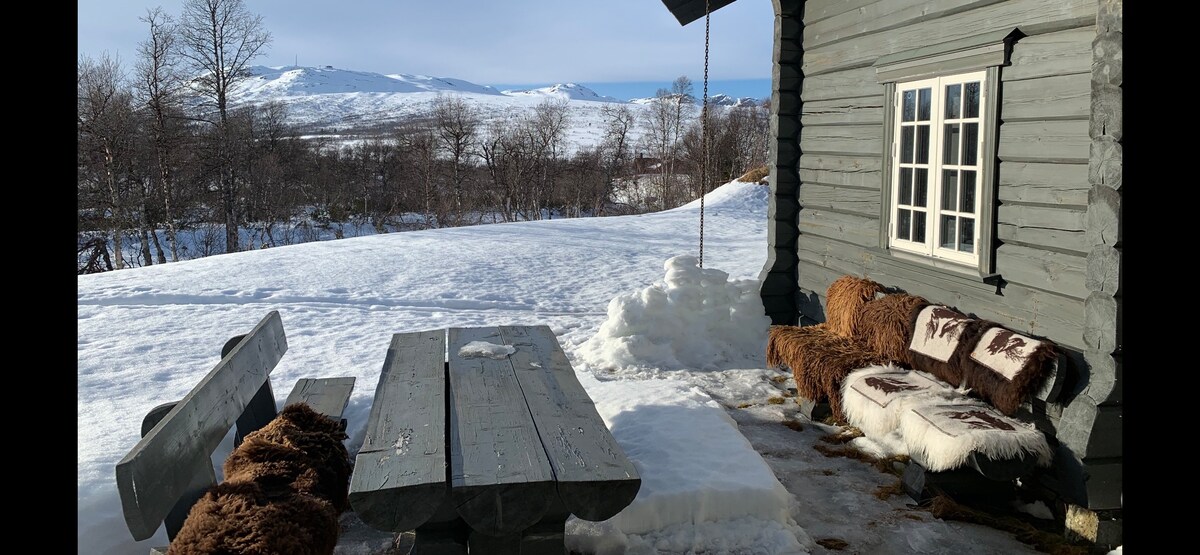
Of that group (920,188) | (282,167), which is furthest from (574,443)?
(282,167)

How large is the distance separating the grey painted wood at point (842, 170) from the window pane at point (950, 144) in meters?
0.73

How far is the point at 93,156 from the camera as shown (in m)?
23.3

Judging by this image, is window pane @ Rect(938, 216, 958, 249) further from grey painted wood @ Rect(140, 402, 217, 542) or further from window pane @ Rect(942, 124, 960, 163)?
grey painted wood @ Rect(140, 402, 217, 542)

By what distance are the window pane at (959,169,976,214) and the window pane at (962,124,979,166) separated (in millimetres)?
63

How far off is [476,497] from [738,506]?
4.82ft

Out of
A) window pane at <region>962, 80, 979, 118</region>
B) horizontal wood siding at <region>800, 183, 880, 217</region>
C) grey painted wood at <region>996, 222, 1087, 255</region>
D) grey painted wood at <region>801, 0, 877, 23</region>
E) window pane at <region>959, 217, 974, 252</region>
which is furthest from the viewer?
grey painted wood at <region>801, 0, 877, 23</region>

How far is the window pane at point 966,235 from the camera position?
4.79 meters

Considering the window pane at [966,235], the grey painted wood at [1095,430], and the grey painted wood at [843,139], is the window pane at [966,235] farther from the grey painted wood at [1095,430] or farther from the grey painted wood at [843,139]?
the grey painted wood at [1095,430]

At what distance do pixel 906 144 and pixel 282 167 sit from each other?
31.5m

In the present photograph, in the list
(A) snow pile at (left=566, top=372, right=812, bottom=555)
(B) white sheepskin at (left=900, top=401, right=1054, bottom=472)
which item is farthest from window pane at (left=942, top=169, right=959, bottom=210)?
(A) snow pile at (left=566, top=372, right=812, bottom=555)

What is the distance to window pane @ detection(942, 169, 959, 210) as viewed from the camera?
4.84 m

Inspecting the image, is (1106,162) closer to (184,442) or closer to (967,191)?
(967,191)
